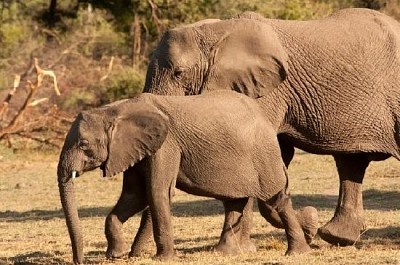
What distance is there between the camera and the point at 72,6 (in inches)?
1143

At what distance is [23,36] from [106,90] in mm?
5476

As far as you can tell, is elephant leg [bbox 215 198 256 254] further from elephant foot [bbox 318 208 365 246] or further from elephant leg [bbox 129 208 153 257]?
elephant foot [bbox 318 208 365 246]

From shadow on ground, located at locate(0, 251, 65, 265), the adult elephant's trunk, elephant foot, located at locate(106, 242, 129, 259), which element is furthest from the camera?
shadow on ground, located at locate(0, 251, 65, 265)

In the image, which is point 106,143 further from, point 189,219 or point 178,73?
point 189,219

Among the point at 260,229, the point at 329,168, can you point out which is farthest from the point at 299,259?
the point at 329,168

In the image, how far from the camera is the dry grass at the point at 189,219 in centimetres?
926

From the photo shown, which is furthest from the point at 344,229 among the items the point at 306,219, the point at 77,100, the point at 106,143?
the point at 77,100

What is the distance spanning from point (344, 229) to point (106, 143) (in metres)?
2.49

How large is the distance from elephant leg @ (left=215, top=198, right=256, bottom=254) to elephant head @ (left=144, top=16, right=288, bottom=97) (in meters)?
0.90

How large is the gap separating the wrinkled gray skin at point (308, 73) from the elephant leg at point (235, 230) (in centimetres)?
11

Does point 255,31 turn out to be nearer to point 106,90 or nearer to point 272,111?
point 272,111

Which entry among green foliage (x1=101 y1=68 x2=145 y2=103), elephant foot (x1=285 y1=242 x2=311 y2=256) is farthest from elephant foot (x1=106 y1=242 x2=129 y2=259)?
green foliage (x1=101 y1=68 x2=145 y2=103)

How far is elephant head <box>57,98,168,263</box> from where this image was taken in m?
8.74

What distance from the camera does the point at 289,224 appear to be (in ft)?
30.8
